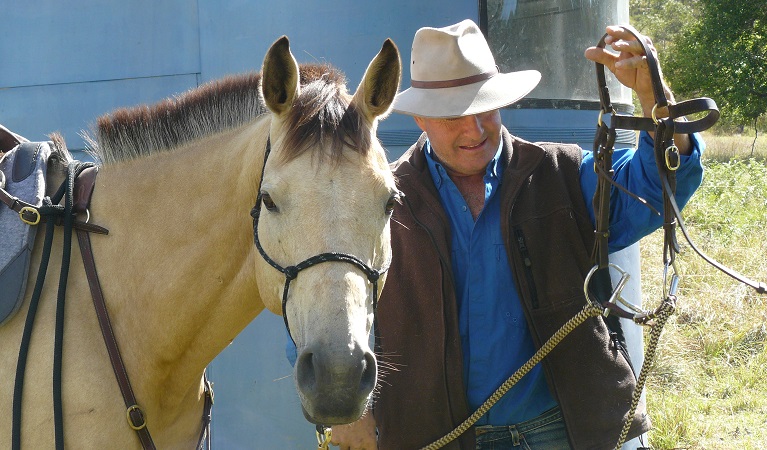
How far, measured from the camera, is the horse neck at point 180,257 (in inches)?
97.3

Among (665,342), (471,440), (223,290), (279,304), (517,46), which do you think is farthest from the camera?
(665,342)

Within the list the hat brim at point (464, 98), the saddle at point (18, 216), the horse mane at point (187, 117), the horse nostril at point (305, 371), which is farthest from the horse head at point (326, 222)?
the saddle at point (18, 216)

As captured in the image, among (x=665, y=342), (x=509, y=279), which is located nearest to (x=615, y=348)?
(x=509, y=279)

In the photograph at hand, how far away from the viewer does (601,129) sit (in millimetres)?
2406

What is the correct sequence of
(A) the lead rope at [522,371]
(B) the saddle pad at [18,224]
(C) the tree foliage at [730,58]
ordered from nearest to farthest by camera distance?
(B) the saddle pad at [18,224] → (A) the lead rope at [522,371] → (C) the tree foliage at [730,58]

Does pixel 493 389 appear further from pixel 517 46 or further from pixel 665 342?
pixel 665 342

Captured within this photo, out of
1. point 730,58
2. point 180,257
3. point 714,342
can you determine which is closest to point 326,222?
point 180,257

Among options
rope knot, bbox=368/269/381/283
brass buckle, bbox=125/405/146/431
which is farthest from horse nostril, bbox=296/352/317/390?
brass buckle, bbox=125/405/146/431

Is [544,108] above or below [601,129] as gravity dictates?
below

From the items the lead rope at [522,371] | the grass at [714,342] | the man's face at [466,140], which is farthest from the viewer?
the grass at [714,342]

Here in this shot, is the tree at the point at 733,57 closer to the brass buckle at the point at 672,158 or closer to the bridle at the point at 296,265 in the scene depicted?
the brass buckle at the point at 672,158

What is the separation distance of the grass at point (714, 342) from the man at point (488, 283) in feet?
9.09

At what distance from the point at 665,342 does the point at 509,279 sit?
4.27 m

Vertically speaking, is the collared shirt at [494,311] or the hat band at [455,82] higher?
the hat band at [455,82]
